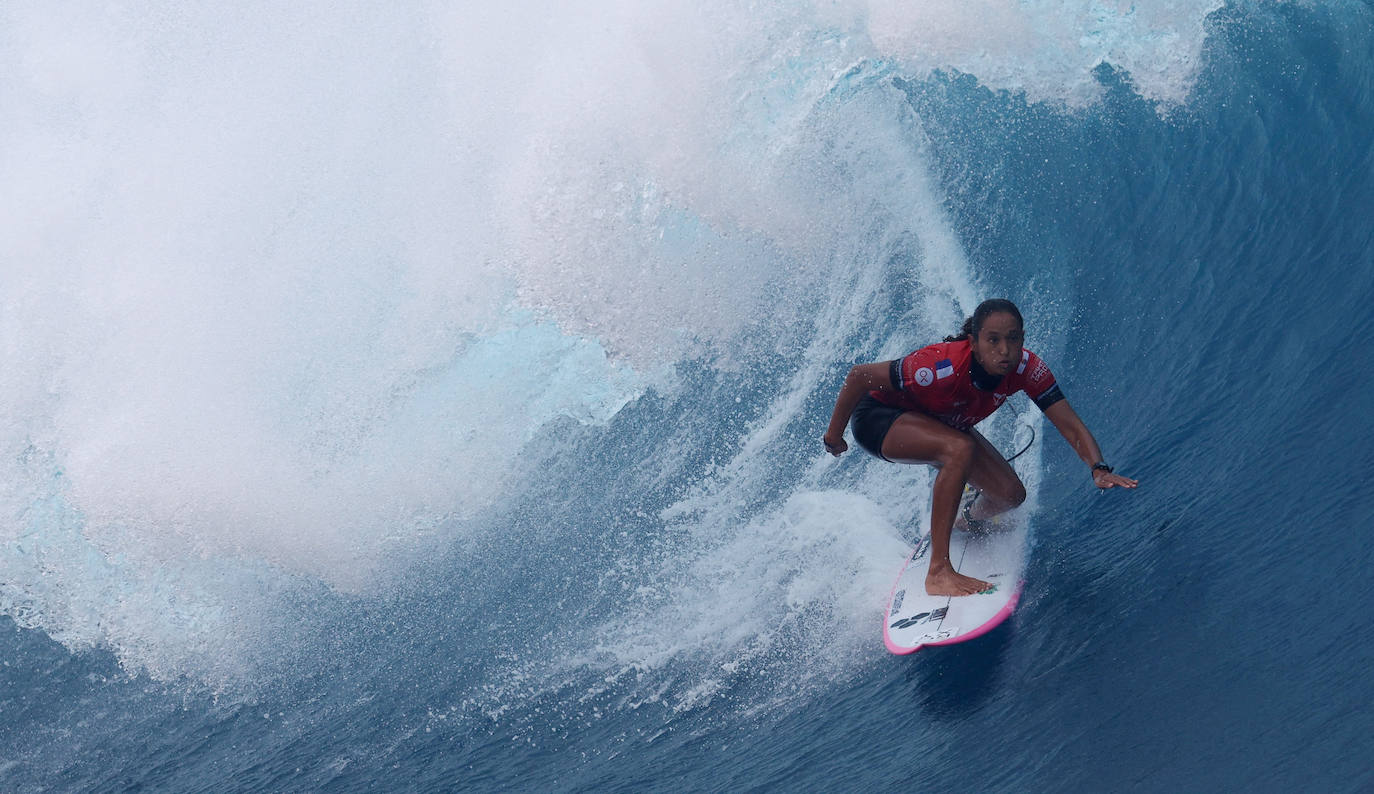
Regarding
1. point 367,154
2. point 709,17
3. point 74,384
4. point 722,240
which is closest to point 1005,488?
point 722,240

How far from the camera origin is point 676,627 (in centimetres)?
498

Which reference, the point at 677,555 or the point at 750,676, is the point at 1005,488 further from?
the point at 677,555

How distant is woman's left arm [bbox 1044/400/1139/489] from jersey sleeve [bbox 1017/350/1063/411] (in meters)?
0.03

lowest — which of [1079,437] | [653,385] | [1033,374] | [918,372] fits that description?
[1079,437]

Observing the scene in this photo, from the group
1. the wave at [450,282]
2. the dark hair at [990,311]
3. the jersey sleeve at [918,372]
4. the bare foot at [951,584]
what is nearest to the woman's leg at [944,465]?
the bare foot at [951,584]

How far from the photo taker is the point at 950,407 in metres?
4.20

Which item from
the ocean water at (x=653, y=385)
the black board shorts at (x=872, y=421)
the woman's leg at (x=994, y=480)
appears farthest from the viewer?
the woman's leg at (x=994, y=480)

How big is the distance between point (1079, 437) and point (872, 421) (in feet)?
2.44

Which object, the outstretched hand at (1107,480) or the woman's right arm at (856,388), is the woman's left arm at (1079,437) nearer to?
the outstretched hand at (1107,480)

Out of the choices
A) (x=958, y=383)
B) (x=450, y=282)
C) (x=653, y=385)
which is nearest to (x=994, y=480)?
(x=958, y=383)

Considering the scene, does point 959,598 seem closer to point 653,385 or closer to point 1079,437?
point 1079,437

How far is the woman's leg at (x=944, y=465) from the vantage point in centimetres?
407

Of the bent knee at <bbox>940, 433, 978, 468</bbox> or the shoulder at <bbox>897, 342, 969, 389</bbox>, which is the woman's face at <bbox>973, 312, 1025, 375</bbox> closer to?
the shoulder at <bbox>897, 342, 969, 389</bbox>

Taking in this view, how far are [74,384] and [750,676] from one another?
204 inches
